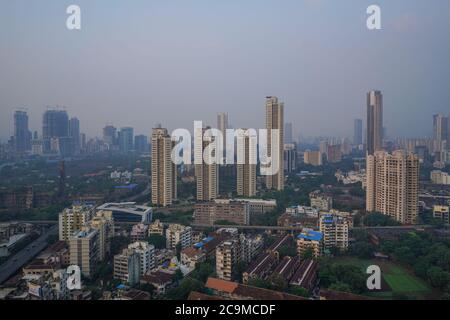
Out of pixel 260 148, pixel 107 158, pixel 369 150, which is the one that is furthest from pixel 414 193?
pixel 107 158

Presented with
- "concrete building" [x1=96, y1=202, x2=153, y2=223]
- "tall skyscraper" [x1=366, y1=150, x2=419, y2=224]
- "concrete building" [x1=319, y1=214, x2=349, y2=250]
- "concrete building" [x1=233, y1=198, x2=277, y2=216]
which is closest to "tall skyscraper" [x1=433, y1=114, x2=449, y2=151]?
"tall skyscraper" [x1=366, y1=150, x2=419, y2=224]

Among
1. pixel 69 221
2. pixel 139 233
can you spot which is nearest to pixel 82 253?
pixel 69 221

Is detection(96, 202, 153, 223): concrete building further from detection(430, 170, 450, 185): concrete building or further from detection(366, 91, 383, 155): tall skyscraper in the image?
detection(430, 170, 450, 185): concrete building

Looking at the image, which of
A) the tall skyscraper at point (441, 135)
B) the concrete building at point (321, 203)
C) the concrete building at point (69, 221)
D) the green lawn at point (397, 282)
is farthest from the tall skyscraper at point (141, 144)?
the green lawn at point (397, 282)

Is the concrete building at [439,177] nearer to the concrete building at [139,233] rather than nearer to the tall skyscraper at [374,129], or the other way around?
the tall skyscraper at [374,129]

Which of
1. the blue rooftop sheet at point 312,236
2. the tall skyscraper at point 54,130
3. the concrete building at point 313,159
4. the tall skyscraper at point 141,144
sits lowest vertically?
the blue rooftop sheet at point 312,236

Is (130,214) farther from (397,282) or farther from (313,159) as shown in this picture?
(313,159)
